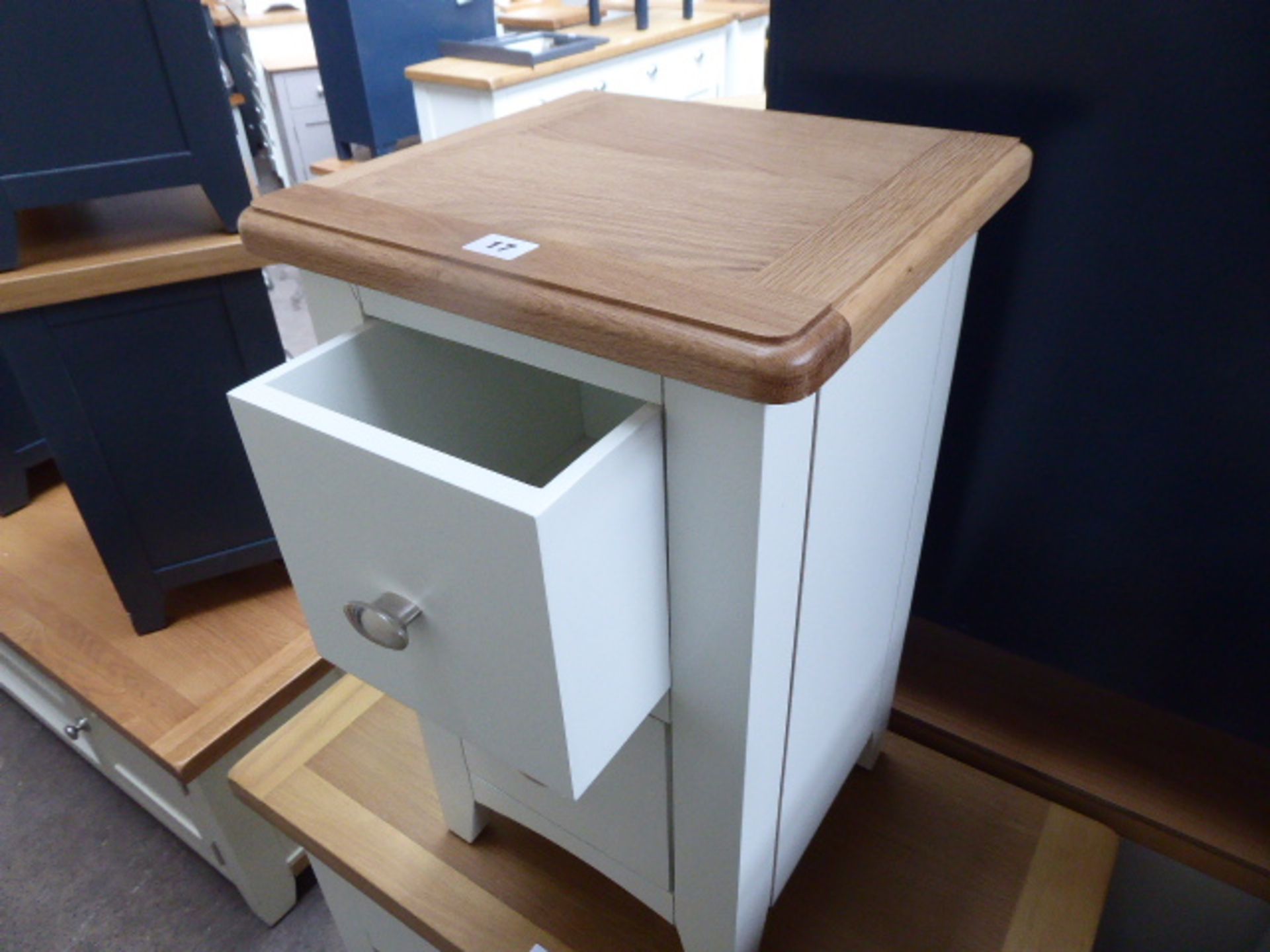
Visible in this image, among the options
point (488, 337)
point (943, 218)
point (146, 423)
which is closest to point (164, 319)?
point (146, 423)

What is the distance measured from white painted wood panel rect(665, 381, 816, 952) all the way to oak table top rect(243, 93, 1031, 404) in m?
0.03

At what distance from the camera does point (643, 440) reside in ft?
1.22

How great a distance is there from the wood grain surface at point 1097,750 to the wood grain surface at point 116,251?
26.5 inches

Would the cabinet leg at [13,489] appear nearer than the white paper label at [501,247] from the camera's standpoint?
No

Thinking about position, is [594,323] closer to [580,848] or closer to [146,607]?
[580,848]

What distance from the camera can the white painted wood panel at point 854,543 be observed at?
43 centimetres

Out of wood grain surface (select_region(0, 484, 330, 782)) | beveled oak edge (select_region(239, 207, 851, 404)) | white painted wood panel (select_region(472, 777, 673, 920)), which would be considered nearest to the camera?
beveled oak edge (select_region(239, 207, 851, 404))

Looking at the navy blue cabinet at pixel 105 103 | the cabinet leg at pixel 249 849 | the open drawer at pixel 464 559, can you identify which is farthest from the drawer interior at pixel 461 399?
the cabinet leg at pixel 249 849

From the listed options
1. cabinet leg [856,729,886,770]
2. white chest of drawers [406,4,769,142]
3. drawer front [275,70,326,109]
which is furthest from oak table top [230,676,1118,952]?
drawer front [275,70,326,109]

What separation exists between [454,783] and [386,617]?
0.29 m

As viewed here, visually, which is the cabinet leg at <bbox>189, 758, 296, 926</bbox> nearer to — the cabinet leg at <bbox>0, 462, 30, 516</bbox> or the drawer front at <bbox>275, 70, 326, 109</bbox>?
the cabinet leg at <bbox>0, 462, 30, 516</bbox>

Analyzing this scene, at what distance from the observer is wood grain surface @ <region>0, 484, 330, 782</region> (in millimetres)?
882

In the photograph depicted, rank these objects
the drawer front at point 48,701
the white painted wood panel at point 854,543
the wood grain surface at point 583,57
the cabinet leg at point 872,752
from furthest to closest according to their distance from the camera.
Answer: the wood grain surface at point 583,57 → the drawer front at point 48,701 → the cabinet leg at point 872,752 → the white painted wood panel at point 854,543

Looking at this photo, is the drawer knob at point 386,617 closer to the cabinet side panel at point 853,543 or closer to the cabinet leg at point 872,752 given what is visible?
the cabinet side panel at point 853,543
